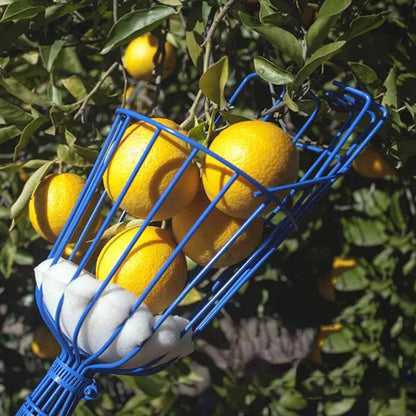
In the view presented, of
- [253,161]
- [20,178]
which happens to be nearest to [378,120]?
[253,161]

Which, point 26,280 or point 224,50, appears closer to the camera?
point 224,50

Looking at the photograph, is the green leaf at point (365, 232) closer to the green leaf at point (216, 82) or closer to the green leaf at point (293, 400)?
the green leaf at point (293, 400)

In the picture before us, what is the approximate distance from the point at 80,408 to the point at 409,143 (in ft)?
3.24

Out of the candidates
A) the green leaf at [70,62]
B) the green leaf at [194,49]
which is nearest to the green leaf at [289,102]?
the green leaf at [194,49]

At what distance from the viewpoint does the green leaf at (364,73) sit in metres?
0.82

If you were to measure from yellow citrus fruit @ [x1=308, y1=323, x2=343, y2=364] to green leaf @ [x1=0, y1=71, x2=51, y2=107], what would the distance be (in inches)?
37.5

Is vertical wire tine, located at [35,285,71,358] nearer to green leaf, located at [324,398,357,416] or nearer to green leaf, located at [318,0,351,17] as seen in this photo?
green leaf, located at [318,0,351,17]

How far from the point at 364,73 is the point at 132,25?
1.11 feet

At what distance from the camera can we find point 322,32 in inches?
28.0

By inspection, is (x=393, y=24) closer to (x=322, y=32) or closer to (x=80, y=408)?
(x=322, y=32)

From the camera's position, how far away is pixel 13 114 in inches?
35.8

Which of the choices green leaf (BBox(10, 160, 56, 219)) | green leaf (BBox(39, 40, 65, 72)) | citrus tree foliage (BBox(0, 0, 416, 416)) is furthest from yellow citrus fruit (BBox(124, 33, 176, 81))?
green leaf (BBox(10, 160, 56, 219))

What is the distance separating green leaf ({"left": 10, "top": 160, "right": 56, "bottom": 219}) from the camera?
86 centimetres

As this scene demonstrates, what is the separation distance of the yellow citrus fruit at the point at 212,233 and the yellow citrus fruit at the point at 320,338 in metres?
0.88
